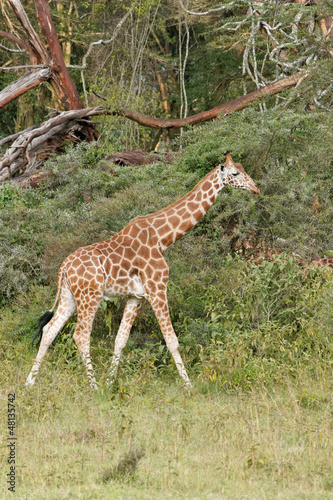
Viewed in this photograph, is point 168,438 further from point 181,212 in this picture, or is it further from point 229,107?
point 229,107

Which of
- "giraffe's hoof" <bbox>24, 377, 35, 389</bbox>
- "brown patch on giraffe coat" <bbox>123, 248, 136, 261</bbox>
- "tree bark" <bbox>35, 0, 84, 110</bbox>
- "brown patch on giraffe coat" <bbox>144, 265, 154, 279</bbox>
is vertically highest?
"brown patch on giraffe coat" <bbox>123, 248, 136, 261</bbox>

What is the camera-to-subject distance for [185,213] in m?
6.79

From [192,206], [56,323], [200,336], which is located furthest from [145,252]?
[200,336]

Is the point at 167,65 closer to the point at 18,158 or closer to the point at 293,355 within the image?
the point at 18,158

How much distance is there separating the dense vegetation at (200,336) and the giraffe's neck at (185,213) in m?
0.93

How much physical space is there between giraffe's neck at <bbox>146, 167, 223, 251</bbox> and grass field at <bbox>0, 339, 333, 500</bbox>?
139 cm

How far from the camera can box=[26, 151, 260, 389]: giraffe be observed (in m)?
6.45

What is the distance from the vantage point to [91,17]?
67.9 ft

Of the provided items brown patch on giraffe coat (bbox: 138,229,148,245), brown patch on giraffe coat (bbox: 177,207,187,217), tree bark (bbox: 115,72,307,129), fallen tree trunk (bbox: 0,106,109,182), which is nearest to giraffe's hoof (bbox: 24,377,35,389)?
brown patch on giraffe coat (bbox: 138,229,148,245)

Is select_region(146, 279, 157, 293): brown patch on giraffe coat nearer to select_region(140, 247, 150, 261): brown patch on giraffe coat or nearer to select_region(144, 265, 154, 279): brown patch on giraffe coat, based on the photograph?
select_region(144, 265, 154, 279): brown patch on giraffe coat

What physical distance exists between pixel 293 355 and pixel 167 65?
56.3 ft

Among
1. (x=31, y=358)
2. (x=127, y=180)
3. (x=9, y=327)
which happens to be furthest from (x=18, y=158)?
(x=31, y=358)

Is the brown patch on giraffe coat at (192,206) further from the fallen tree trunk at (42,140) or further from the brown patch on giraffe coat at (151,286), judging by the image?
the fallen tree trunk at (42,140)

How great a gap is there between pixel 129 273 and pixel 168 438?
79.4 inches
